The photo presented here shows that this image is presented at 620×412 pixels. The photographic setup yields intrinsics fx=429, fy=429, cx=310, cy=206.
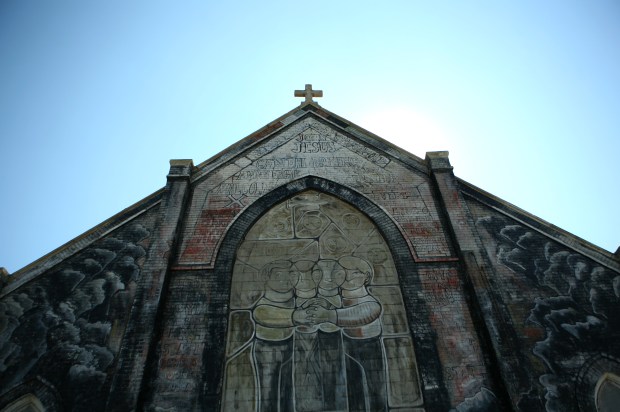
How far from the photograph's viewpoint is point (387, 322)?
806 centimetres

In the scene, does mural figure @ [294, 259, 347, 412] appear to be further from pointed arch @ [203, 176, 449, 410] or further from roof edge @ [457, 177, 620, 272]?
roof edge @ [457, 177, 620, 272]

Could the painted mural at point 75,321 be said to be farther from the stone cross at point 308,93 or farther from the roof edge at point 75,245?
the stone cross at point 308,93

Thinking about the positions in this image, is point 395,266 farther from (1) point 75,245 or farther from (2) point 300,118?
A: (1) point 75,245

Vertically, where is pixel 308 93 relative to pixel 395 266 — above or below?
above

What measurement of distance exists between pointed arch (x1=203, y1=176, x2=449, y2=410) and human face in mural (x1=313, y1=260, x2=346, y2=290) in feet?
3.87

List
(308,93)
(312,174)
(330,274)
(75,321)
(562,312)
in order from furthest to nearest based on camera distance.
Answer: (308,93) < (312,174) < (330,274) < (562,312) < (75,321)

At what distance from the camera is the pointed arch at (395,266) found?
722 cm

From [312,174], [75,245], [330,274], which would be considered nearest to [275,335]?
[330,274]

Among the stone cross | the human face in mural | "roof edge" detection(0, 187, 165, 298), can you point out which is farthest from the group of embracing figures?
the stone cross

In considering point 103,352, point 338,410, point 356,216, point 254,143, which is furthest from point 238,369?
point 254,143

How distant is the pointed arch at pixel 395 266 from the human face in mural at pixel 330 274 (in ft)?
3.87

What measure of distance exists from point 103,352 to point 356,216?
18.7 ft

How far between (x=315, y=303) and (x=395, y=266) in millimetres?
1863

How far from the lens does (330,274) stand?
28.7ft
